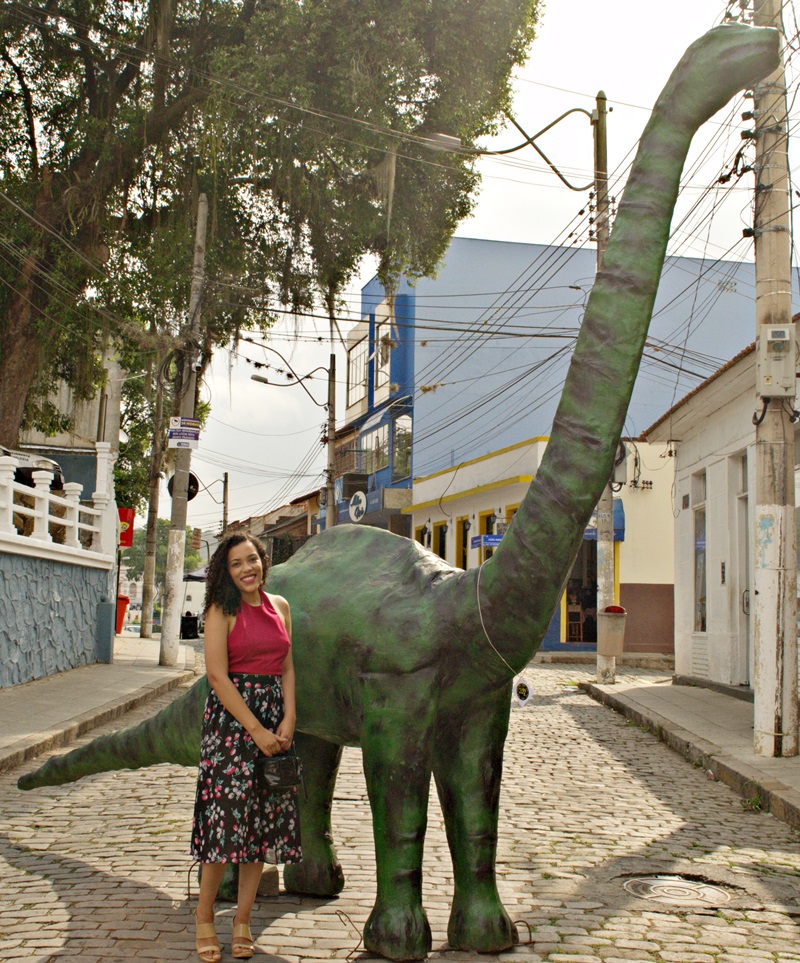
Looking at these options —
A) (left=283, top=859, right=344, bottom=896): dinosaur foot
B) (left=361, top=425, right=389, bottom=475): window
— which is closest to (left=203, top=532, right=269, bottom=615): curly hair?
(left=283, top=859, right=344, bottom=896): dinosaur foot

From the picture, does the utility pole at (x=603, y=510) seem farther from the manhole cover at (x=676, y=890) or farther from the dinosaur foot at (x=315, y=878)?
the dinosaur foot at (x=315, y=878)

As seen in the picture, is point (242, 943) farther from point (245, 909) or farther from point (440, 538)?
point (440, 538)

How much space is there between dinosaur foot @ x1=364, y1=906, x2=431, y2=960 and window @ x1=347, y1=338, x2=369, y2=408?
38.1 meters

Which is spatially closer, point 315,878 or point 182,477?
point 315,878

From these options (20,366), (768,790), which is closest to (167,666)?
(20,366)

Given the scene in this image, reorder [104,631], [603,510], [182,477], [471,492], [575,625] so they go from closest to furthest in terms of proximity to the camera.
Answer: [603,510] → [104,631] → [182,477] → [575,625] → [471,492]

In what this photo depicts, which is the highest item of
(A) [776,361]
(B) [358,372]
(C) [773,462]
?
(B) [358,372]

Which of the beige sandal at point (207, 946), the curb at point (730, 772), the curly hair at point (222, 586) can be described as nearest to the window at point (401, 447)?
the curb at point (730, 772)

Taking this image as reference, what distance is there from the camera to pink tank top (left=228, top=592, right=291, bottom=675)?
13.7 feet

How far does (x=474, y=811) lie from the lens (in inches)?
164

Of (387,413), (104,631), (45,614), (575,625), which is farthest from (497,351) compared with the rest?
(45,614)

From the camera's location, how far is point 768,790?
25.8 feet

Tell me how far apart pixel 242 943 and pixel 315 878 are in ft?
3.02

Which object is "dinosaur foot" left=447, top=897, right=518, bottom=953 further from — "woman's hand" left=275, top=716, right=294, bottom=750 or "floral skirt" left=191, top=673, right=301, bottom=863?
"woman's hand" left=275, top=716, right=294, bottom=750
